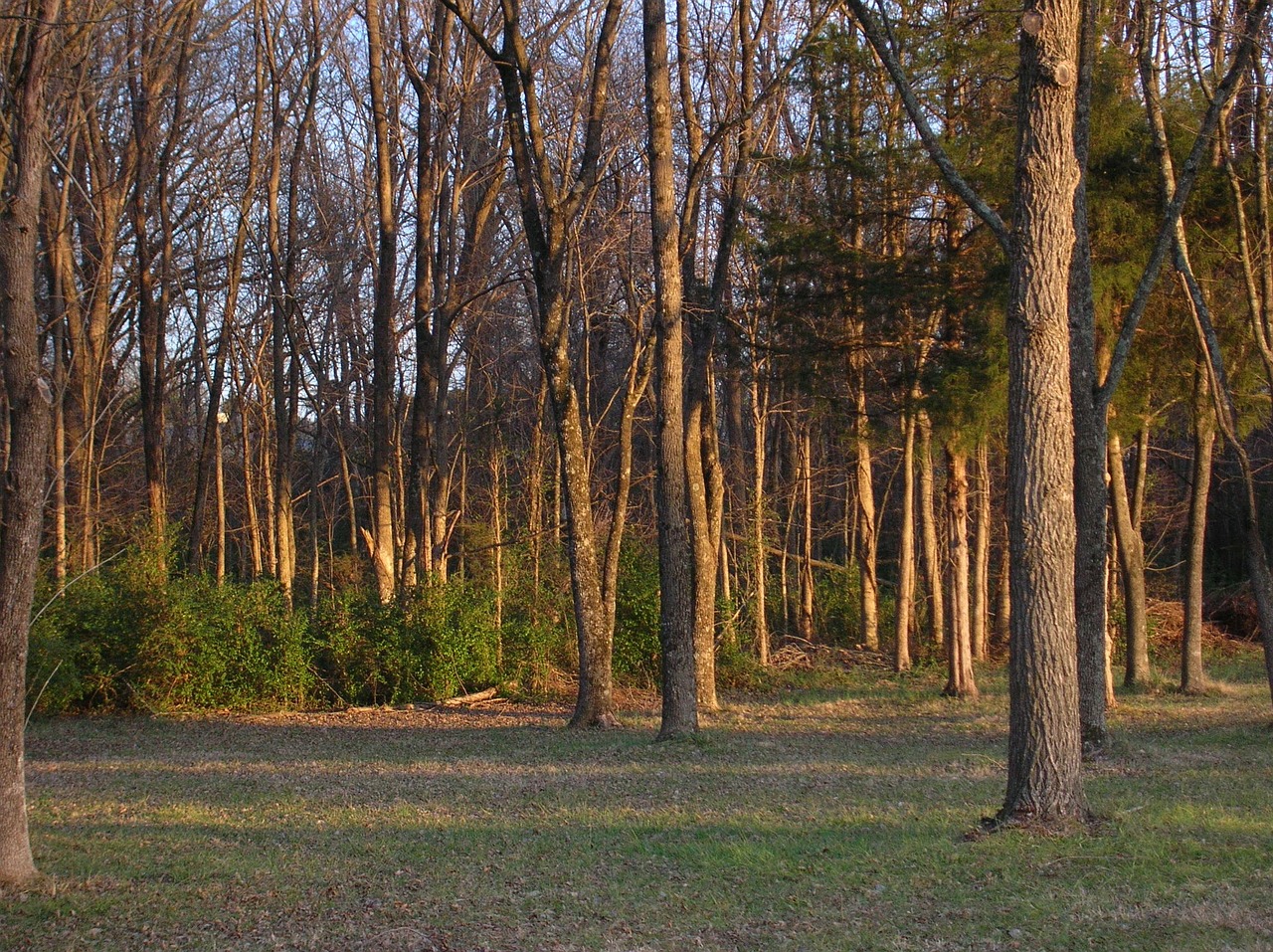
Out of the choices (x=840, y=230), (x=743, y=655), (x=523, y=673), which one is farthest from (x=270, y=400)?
(x=840, y=230)

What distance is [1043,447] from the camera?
266 inches

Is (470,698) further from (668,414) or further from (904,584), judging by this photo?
(904,584)

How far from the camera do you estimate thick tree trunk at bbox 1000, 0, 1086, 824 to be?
22.0 ft

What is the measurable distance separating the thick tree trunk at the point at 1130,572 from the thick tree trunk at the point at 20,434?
13.1m

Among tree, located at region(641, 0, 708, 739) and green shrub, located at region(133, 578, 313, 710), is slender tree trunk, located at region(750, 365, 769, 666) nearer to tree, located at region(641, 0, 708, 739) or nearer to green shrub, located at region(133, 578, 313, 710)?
tree, located at region(641, 0, 708, 739)

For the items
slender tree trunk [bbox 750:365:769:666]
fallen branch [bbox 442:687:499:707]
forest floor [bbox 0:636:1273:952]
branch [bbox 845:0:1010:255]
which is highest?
branch [bbox 845:0:1010:255]

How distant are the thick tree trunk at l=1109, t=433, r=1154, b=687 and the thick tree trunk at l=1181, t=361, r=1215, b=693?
0.61m

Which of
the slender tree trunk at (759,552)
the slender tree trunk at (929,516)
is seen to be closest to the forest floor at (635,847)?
the slender tree trunk at (929,516)

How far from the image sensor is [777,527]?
25.0 meters

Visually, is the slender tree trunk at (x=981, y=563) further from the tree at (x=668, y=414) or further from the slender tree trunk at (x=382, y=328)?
the slender tree trunk at (x=382, y=328)

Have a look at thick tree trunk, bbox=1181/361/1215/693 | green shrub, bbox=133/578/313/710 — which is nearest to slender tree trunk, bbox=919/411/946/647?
thick tree trunk, bbox=1181/361/1215/693

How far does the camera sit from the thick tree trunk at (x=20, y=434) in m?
5.84

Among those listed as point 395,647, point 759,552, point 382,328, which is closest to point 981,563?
point 759,552

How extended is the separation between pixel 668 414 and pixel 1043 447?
6.19 metres
